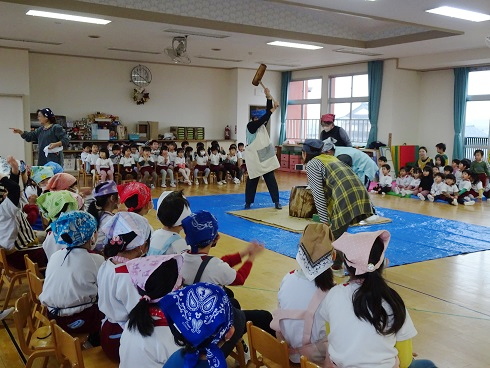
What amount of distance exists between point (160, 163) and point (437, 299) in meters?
7.23

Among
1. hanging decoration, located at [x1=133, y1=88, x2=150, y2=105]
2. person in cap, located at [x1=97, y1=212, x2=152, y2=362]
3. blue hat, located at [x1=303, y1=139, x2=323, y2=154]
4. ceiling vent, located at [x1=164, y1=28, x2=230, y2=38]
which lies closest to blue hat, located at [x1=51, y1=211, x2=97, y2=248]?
person in cap, located at [x1=97, y1=212, x2=152, y2=362]

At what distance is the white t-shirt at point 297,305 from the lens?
2188 millimetres

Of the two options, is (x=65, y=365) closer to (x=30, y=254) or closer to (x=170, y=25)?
(x=30, y=254)

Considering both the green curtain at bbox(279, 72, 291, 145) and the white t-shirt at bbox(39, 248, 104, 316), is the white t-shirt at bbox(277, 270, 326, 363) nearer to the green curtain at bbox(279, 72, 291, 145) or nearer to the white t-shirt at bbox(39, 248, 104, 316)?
the white t-shirt at bbox(39, 248, 104, 316)

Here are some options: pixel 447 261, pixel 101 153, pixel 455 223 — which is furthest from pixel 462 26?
pixel 101 153

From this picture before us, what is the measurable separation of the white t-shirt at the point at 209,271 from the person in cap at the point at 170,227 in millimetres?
320

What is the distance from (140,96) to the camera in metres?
12.2

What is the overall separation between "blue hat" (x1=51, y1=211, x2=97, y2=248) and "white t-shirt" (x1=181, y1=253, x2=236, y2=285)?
545 millimetres

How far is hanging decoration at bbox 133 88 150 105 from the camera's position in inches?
477

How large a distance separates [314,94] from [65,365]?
39.8ft

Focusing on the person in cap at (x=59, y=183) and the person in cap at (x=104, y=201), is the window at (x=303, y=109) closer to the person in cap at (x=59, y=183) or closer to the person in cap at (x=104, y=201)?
the person in cap at (x=59, y=183)

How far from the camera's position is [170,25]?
755 centimetres

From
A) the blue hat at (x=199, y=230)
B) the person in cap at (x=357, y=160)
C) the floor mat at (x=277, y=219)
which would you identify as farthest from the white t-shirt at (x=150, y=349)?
the floor mat at (x=277, y=219)

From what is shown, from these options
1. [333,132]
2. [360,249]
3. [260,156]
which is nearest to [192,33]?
[260,156]
